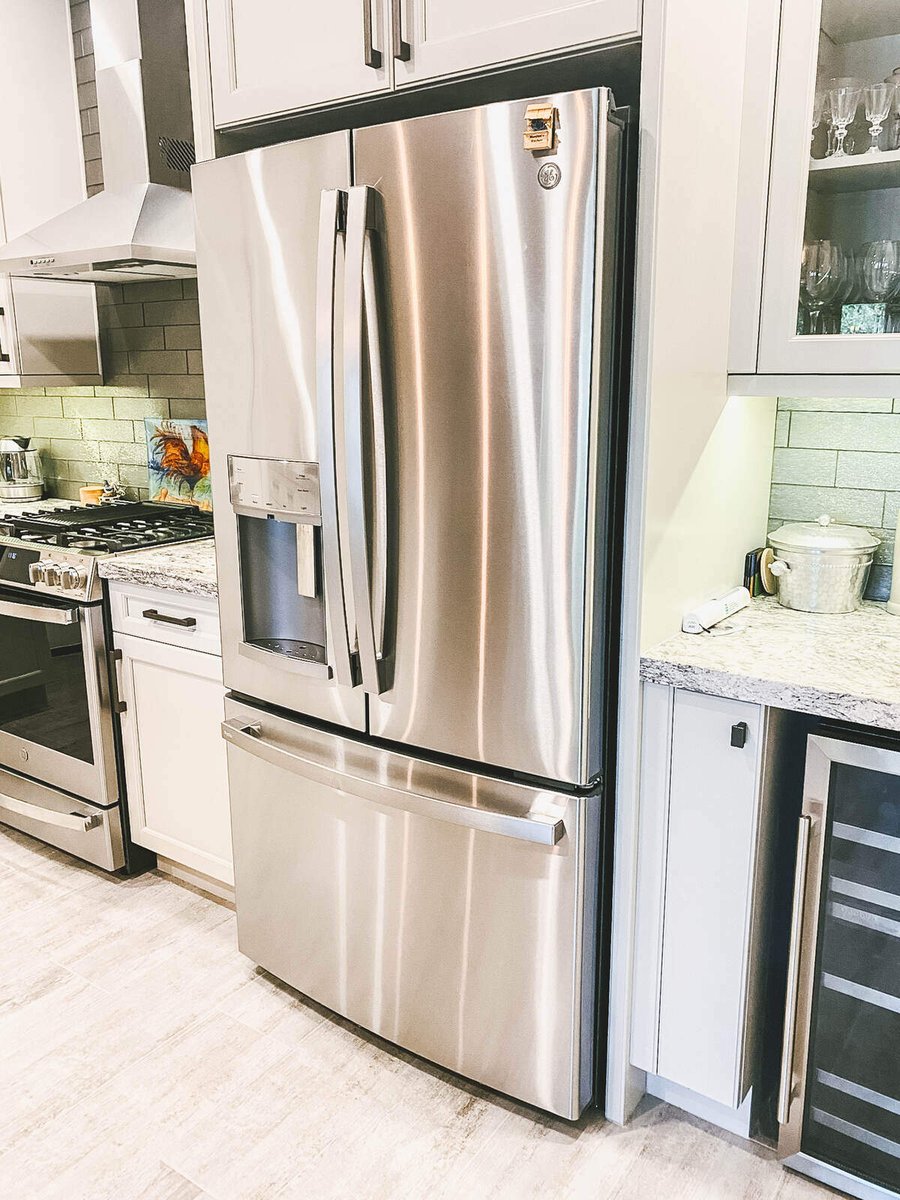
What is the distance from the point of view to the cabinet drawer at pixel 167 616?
7.51 ft

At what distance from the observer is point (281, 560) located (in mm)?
1960

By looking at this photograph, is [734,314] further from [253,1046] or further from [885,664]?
[253,1046]

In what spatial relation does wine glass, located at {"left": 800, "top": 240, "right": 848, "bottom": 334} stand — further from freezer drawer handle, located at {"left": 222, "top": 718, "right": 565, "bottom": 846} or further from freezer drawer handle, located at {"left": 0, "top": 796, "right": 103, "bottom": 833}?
freezer drawer handle, located at {"left": 0, "top": 796, "right": 103, "bottom": 833}

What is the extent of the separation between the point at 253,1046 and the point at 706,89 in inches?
82.2

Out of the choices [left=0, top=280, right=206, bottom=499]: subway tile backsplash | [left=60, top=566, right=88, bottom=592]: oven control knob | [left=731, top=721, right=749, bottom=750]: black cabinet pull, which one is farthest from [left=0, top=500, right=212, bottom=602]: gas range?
[left=731, top=721, right=749, bottom=750]: black cabinet pull

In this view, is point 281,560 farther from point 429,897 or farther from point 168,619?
point 429,897

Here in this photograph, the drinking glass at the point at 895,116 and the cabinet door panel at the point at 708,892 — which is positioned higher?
the drinking glass at the point at 895,116

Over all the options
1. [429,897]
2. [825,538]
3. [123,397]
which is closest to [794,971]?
[429,897]

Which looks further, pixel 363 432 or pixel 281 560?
pixel 281 560

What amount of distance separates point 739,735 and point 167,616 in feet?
4.77

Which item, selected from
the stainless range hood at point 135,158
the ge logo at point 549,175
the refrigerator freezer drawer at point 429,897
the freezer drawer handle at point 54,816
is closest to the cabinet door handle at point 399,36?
the ge logo at point 549,175

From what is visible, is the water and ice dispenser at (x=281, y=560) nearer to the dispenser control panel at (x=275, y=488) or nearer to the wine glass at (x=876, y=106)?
the dispenser control panel at (x=275, y=488)

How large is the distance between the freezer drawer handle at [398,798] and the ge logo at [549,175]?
3.39 feet

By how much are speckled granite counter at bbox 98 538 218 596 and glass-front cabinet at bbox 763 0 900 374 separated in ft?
4.52
